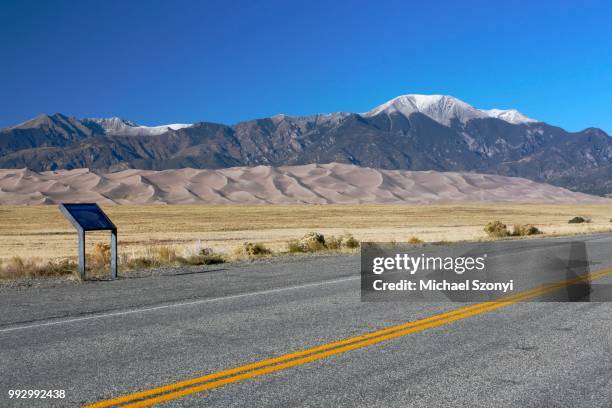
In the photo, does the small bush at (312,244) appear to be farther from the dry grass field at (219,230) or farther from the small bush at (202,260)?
the small bush at (202,260)

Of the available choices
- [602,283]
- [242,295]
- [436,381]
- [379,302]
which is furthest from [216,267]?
[436,381]

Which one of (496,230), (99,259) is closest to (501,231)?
(496,230)

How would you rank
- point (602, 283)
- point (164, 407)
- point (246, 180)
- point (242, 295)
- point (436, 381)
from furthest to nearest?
point (246, 180)
point (602, 283)
point (242, 295)
point (436, 381)
point (164, 407)

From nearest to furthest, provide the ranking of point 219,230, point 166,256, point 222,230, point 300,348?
point 300,348, point 166,256, point 219,230, point 222,230

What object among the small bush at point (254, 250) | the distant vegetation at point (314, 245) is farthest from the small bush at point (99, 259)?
the distant vegetation at point (314, 245)

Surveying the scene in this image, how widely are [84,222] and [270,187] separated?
149m

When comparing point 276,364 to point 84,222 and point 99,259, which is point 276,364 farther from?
point 99,259

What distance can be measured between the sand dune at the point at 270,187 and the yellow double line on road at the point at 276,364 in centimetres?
12790

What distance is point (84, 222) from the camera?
44.8 feet

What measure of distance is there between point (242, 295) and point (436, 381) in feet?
19.3

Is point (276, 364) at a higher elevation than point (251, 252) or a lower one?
higher

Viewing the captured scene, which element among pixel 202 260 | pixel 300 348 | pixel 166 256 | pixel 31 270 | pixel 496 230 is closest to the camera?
pixel 300 348

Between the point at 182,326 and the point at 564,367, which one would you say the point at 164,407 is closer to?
the point at 182,326

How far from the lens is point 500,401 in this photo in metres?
5.28
